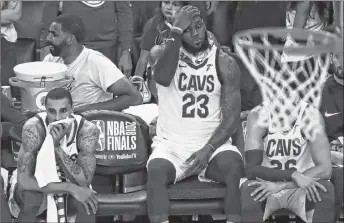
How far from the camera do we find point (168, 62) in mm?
5742

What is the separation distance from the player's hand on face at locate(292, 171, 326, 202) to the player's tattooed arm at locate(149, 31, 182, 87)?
102 cm

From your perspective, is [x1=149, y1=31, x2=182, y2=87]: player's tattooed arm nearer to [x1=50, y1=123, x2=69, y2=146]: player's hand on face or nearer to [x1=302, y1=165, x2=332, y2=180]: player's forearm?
[x1=50, y1=123, x2=69, y2=146]: player's hand on face

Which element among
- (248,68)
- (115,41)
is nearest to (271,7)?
(248,68)

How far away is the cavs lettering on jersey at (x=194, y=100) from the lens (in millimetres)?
5824

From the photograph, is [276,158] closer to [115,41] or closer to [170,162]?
[170,162]

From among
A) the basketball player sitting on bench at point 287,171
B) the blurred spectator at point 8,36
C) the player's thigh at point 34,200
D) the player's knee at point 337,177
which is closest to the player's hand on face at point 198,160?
the basketball player sitting on bench at point 287,171

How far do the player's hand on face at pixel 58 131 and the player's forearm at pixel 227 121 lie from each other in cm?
94

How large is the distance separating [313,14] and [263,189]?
1726mm

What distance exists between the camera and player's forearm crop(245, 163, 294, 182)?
5598 mm

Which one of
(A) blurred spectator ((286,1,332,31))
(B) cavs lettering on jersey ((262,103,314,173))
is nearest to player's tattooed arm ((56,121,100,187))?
(B) cavs lettering on jersey ((262,103,314,173))

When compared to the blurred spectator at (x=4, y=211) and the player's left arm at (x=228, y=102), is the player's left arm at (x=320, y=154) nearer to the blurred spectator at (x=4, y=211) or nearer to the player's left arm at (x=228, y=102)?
the player's left arm at (x=228, y=102)

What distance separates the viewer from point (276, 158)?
573cm

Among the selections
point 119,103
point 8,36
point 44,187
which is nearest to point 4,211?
point 44,187

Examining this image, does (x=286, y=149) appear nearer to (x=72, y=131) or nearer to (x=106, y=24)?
(x=72, y=131)
